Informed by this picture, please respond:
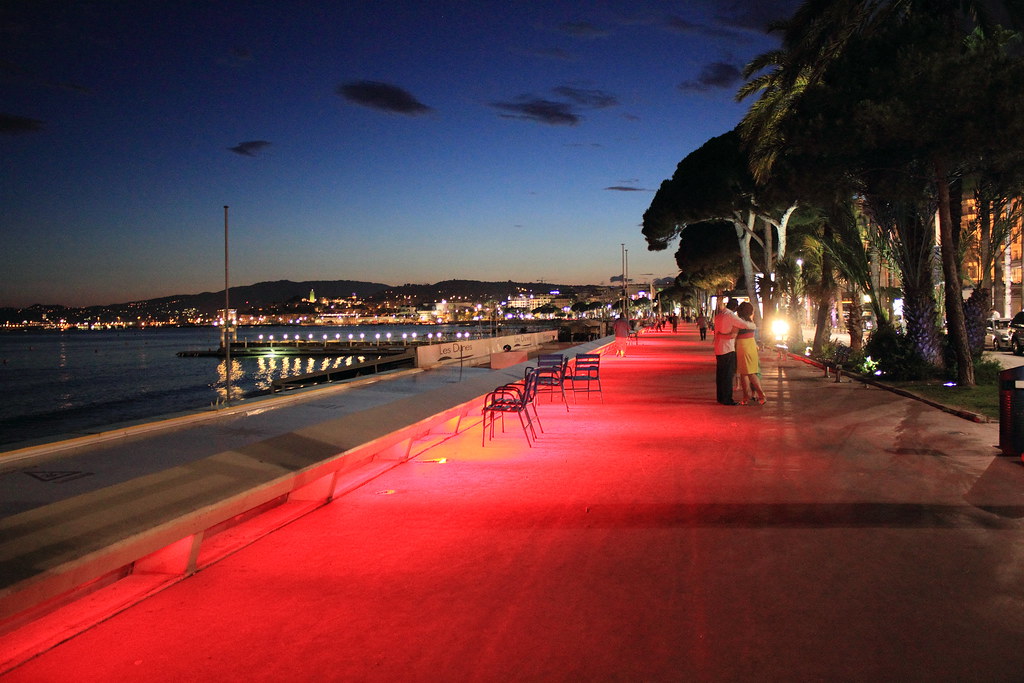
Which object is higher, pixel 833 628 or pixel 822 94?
pixel 822 94

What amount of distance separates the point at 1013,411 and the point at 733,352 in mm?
6058

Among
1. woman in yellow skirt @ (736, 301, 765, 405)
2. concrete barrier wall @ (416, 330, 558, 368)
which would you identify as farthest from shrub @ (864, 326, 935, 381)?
concrete barrier wall @ (416, 330, 558, 368)

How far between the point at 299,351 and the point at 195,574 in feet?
335

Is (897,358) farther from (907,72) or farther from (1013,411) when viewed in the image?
(1013,411)

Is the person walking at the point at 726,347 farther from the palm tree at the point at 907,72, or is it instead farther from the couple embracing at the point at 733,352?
the palm tree at the point at 907,72

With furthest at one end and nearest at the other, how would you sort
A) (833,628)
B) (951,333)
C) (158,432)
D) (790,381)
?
(790,381) → (951,333) → (158,432) → (833,628)

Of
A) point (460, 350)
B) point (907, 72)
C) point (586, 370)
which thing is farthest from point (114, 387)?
point (907, 72)

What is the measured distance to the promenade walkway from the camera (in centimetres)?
392

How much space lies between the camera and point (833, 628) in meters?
4.31

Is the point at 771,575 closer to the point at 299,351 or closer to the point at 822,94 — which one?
the point at 822,94

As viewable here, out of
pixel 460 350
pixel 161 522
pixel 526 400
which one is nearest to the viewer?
pixel 161 522

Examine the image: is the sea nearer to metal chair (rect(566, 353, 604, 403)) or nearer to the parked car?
metal chair (rect(566, 353, 604, 403))

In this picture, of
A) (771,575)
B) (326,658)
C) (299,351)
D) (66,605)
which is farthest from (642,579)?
(299,351)

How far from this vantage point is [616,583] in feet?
16.5
